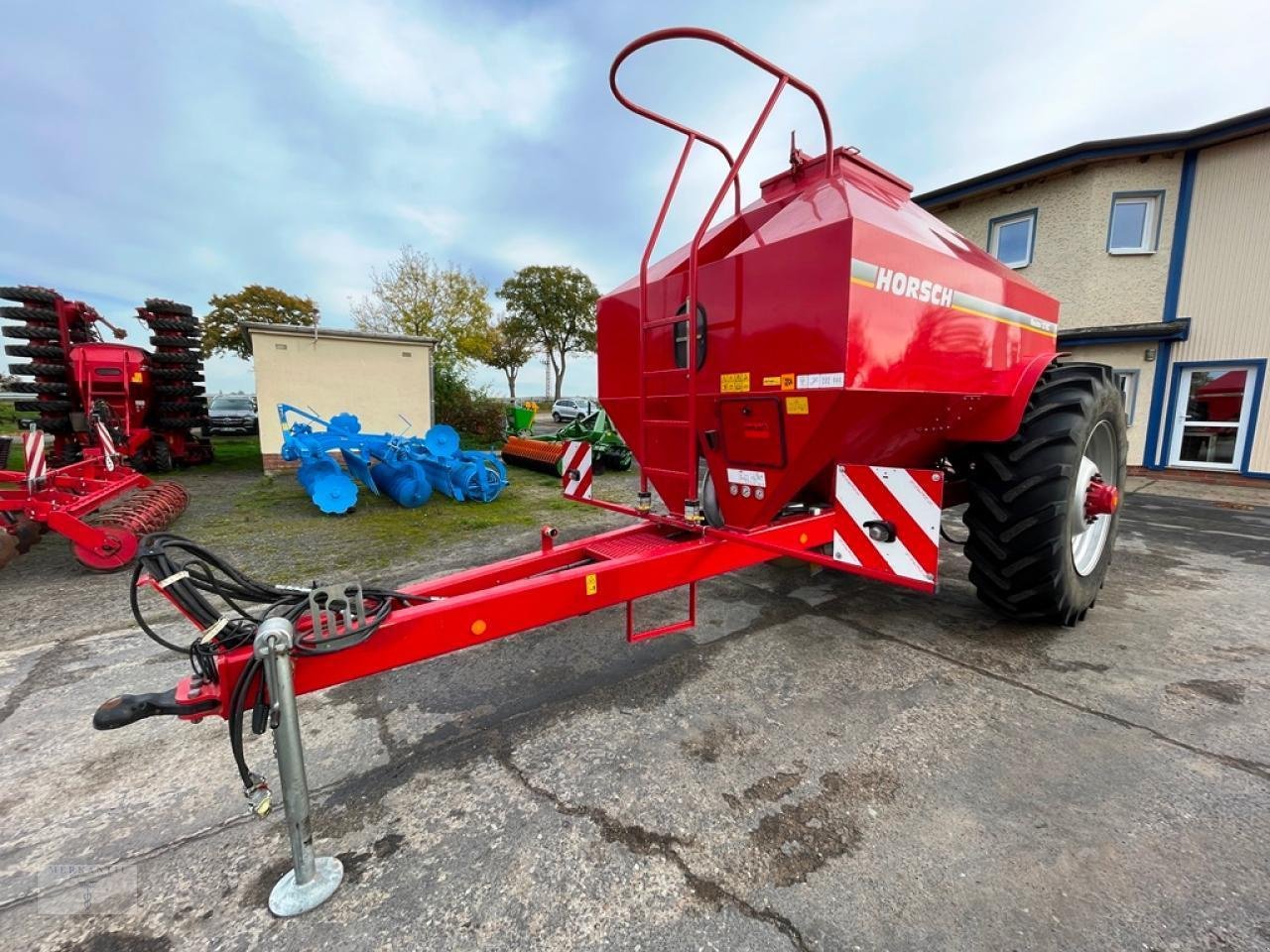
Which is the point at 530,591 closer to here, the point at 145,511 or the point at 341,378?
the point at 145,511

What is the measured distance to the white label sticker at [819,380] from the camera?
7.51 feet

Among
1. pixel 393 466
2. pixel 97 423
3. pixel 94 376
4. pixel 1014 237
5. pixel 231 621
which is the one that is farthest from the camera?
pixel 1014 237

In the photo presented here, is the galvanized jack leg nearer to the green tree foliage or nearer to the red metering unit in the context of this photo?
the red metering unit

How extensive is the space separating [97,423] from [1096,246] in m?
15.0

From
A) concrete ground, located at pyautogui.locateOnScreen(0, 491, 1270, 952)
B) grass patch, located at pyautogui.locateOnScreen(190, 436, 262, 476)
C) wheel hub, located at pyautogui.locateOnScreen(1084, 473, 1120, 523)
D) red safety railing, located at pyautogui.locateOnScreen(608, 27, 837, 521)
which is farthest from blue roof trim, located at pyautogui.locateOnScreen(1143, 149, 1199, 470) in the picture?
grass patch, located at pyautogui.locateOnScreen(190, 436, 262, 476)

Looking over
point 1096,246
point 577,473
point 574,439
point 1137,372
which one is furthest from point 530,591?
point 1096,246

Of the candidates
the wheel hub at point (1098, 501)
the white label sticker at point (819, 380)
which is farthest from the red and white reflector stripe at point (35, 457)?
the wheel hub at point (1098, 501)

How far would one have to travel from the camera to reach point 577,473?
3.78 m

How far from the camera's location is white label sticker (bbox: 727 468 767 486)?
2863mm

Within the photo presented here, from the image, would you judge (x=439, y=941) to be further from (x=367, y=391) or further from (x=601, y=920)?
(x=367, y=391)

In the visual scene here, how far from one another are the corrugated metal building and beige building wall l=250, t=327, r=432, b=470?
39.7ft

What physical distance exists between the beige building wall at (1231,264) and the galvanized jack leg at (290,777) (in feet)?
43.0

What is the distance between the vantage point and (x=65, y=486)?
532 cm

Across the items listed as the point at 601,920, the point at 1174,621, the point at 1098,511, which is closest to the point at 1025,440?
the point at 1098,511
